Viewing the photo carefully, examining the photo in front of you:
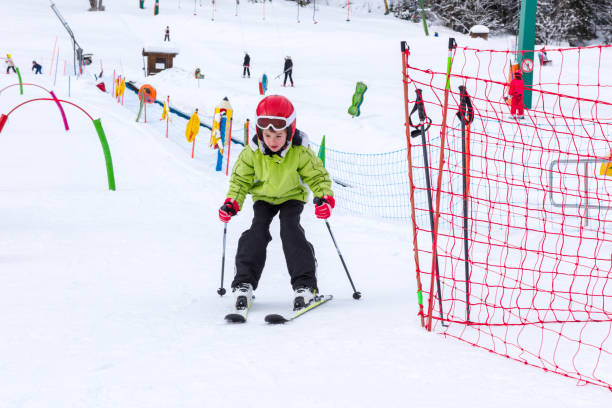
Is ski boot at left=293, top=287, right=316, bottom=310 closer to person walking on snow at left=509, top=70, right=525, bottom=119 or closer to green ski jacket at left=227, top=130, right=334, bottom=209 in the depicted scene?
green ski jacket at left=227, top=130, right=334, bottom=209

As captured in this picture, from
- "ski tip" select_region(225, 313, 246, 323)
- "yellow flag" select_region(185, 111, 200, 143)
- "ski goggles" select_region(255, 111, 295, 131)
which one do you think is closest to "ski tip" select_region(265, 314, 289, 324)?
"ski tip" select_region(225, 313, 246, 323)

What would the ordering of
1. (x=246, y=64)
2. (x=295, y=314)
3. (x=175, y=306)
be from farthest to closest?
1. (x=246, y=64)
2. (x=175, y=306)
3. (x=295, y=314)

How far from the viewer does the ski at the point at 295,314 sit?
3584mm

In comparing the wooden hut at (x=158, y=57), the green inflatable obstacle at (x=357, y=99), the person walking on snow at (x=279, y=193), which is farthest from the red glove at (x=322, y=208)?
the wooden hut at (x=158, y=57)

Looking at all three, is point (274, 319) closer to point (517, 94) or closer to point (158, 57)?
point (517, 94)

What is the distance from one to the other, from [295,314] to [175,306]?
856mm

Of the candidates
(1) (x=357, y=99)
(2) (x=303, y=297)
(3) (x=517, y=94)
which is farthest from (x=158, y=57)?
(2) (x=303, y=297)

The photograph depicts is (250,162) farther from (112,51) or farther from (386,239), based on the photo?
(112,51)

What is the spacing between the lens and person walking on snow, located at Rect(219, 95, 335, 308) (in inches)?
155

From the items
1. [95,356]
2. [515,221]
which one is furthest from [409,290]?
[515,221]

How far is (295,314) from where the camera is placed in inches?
148

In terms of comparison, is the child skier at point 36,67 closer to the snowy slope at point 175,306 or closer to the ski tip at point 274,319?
the snowy slope at point 175,306

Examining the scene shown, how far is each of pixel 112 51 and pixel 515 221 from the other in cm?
3018

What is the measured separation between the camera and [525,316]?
3.78m
